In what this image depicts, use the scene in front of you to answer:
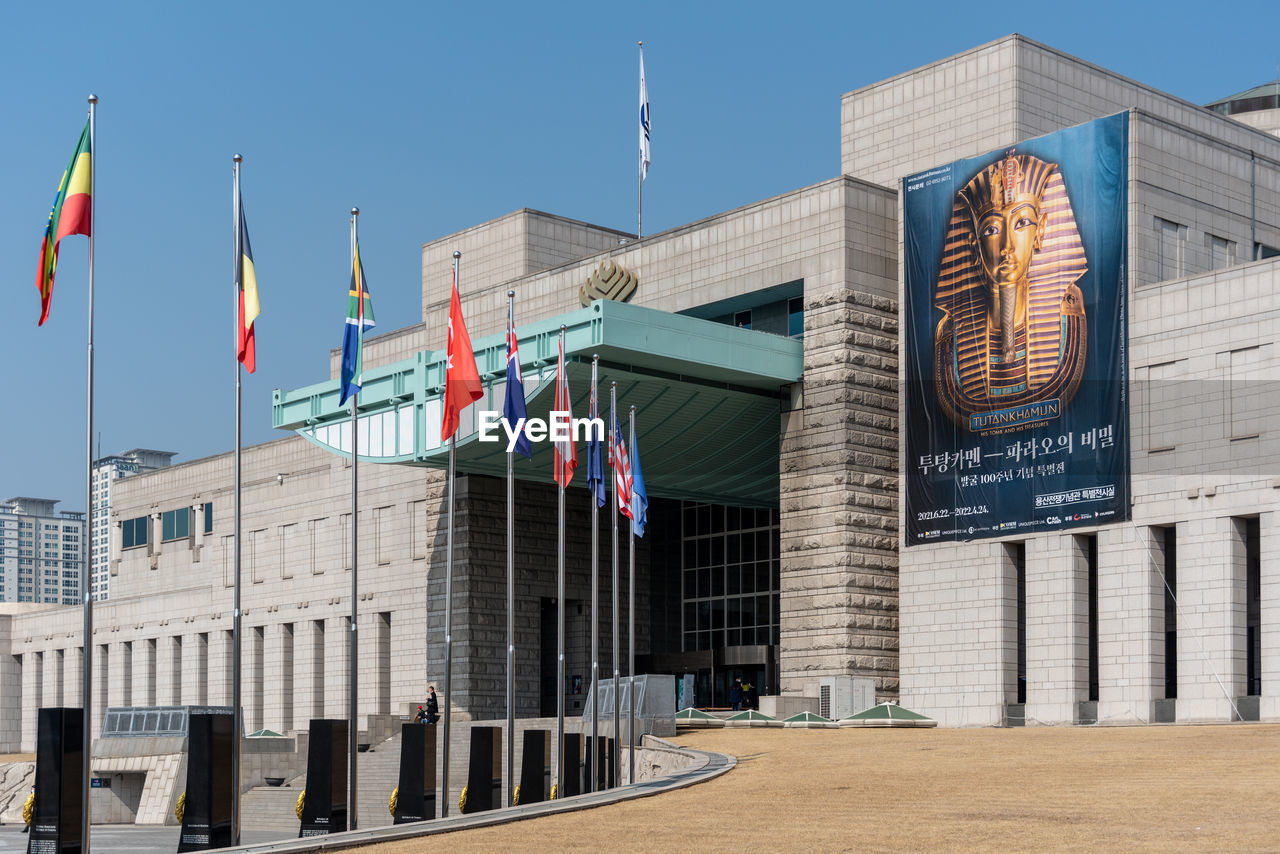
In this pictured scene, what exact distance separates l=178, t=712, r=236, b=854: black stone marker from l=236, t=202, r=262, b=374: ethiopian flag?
22.5ft

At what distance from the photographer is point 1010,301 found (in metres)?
48.7

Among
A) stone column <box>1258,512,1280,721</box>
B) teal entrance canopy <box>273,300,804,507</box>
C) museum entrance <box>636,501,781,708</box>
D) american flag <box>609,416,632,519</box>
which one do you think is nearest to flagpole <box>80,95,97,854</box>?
american flag <box>609,416,632,519</box>

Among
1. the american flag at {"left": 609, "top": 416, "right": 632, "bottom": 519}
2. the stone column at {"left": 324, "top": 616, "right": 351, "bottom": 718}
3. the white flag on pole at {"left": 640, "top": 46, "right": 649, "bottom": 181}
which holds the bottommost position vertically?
the stone column at {"left": 324, "top": 616, "right": 351, "bottom": 718}

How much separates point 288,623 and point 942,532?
1479 inches

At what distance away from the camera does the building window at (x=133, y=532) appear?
303 ft

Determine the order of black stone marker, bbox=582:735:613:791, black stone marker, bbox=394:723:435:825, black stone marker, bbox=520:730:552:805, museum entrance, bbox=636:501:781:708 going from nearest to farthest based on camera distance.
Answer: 1. black stone marker, bbox=394:723:435:825
2. black stone marker, bbox=520:730:552:805
3. black stone marker, bbox=582:735:613:791
4. museum entrance, bbox=636:501:781:708

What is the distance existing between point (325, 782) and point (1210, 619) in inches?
1010

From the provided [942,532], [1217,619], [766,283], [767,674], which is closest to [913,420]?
[942,532]

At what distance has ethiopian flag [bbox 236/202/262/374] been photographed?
2991cm

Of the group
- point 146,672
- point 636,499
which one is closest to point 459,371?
point 636,499

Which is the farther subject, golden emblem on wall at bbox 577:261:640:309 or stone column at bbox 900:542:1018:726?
golden emblem on wall at bbox 577:261:640:309

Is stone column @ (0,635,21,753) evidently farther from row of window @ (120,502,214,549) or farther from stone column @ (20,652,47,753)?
row of window @ (120,502,214,549)

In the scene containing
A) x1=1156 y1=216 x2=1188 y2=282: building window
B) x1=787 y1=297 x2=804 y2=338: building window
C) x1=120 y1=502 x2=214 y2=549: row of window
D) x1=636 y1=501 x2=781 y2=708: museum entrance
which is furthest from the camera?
x1=120 y1=502 x2=214 y2=549: row of window

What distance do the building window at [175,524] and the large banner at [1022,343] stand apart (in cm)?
4922
